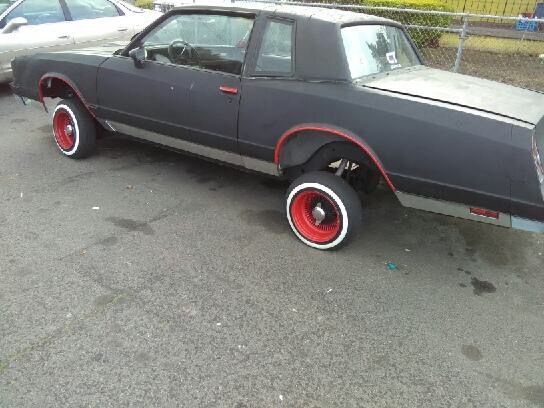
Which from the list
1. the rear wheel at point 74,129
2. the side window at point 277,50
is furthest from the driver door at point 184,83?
the rear wheel at point 74,129

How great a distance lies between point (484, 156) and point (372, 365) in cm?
133

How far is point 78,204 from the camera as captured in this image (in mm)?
3932

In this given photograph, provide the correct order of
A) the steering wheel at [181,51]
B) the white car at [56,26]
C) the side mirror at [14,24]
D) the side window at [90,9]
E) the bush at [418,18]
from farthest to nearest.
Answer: the bush at [418,18] < the side window at [90,9] < the white car at [56,26] < the side mirror at [14,24] < the steering wheel at [181,51]

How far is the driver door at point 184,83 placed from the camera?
3566mm

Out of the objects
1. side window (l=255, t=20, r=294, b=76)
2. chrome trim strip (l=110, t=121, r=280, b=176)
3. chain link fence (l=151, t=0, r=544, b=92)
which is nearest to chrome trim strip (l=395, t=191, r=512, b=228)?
chrome trim strip (l=110, t=121, r=280, b=176)

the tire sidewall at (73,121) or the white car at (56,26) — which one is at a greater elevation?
the white car at (56,26)

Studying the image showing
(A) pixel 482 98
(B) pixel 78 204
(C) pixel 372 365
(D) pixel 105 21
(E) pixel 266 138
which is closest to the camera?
(C) pixel 372 365

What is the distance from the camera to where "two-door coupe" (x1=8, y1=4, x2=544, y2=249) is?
2.72 meters

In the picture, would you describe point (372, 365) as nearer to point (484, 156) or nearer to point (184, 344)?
point (184, 344)

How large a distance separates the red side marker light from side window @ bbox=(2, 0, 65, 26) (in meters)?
6.72

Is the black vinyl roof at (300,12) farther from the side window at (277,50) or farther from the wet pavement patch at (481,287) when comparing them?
the wet pavement patch at (481,287)

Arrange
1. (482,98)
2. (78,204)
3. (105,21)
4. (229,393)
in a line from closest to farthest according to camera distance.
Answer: (229,393) < (482,98) < (78,204) < (105,21)

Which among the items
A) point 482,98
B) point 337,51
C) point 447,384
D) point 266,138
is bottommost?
point 447,384

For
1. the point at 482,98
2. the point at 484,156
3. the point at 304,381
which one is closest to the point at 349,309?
the point at 304,381
